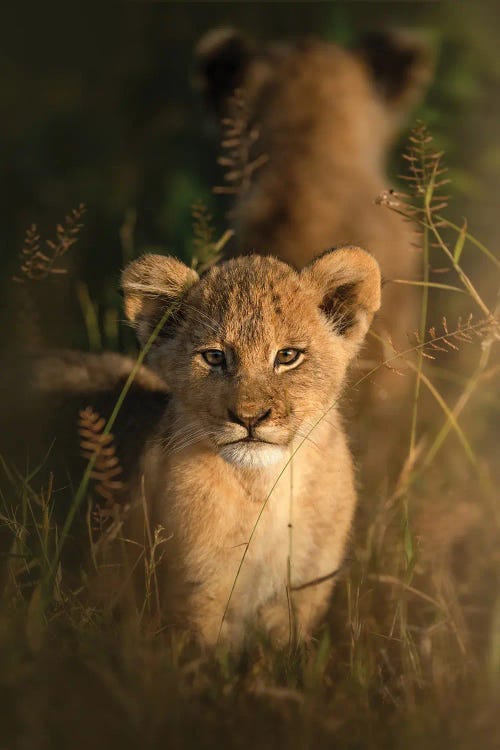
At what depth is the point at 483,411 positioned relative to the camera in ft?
14.4

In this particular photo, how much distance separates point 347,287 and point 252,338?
0.37 meters

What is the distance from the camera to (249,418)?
264 centimetres

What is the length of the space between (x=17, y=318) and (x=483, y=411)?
6.77ft

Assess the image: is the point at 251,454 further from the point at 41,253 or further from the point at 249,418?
the point at 41,253

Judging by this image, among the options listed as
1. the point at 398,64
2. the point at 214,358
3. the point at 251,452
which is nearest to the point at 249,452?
the point at 251,452

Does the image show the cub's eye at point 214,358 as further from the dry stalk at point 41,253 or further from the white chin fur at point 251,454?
the dry stalk at point 41,253

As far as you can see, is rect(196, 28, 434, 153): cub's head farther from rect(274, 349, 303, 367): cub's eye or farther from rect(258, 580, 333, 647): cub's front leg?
rect(258, 580, 333, 647): cub's front leg

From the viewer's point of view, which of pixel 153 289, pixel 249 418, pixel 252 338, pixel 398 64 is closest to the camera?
pixel 249 418

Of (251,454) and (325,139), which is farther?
(325,139)

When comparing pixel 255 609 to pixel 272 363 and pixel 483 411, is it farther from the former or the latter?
pixel 483 411

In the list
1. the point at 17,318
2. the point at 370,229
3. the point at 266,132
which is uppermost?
the point at 266,132

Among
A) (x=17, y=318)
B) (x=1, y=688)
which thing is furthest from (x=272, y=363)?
(x=17, y=318)

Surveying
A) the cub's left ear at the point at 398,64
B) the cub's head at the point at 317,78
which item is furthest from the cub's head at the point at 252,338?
the cub's left ear at the point at 398,64

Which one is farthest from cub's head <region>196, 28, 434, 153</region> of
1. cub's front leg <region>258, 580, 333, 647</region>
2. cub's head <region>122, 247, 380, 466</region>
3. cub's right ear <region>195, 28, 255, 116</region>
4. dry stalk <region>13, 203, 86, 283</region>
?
cub's front leg <region>258, 580, 333, 647</region>
